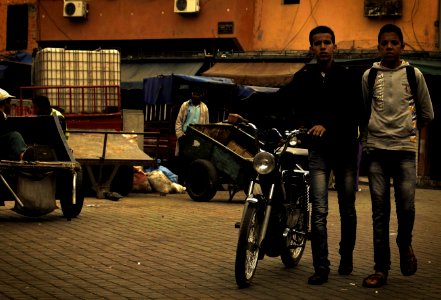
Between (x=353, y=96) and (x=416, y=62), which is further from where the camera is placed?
(x=416, y=62)

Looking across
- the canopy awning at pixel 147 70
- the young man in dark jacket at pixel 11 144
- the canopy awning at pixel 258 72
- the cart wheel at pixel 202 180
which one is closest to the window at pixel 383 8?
the canopy awning at pixel 258 72

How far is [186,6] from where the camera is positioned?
109 feet

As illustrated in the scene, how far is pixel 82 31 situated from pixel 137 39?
2.38 m

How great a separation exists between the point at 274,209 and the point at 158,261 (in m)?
1.37

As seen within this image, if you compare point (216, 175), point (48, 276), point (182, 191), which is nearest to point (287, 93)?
point (48, 276)

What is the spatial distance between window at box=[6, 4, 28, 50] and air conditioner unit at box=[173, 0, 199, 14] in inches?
260

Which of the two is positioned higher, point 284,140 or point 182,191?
point 284,140

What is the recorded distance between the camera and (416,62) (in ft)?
88.4

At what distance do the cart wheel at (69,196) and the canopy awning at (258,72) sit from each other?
16.2m

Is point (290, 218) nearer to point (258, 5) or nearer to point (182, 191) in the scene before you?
point (182, 191)

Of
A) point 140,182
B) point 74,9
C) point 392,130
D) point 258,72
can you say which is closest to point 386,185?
point 392,130

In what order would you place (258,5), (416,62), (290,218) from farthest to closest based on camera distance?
(258,5) < (416,62) < (290,218)

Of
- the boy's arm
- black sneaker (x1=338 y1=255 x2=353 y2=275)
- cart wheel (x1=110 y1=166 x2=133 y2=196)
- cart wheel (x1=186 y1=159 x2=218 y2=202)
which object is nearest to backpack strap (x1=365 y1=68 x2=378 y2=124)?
the boy's arm

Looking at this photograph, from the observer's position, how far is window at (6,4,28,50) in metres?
37.3
